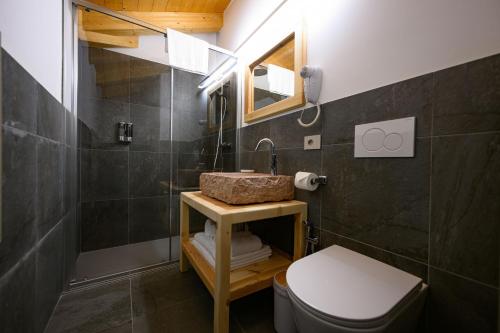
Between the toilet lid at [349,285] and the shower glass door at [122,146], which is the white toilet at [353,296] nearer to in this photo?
the toilet lid at [349,285]

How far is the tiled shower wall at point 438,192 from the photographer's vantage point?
2.12 ft

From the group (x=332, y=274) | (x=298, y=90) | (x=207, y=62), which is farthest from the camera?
(x=207, y=62)

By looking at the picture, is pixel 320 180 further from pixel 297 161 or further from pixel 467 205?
pixel 467 205

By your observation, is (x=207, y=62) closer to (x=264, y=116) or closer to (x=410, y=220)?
(x=264, y=116)

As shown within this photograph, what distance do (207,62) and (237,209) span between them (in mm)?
1425

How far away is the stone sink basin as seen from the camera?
1.11 m

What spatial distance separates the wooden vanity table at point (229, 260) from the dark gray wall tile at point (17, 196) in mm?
696

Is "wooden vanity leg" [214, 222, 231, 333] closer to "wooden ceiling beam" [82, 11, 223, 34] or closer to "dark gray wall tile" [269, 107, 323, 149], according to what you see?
"dark gray wall tile" [269, 107, 323, 149]

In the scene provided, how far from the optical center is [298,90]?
1293 mm

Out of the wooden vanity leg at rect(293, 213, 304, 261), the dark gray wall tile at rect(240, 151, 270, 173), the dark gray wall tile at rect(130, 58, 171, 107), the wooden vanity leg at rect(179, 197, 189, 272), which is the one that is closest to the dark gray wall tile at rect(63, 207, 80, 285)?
the wooden vanity leg at rect(179, 197, 189, 272)

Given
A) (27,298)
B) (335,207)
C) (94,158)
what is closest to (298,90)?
(335,207)

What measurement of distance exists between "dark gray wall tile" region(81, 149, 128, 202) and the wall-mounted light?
3.46 feet

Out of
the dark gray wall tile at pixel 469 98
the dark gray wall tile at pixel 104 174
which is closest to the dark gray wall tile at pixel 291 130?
the dark gray wall tile at pixel 469 98

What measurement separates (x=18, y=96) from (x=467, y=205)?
1.58 metres
